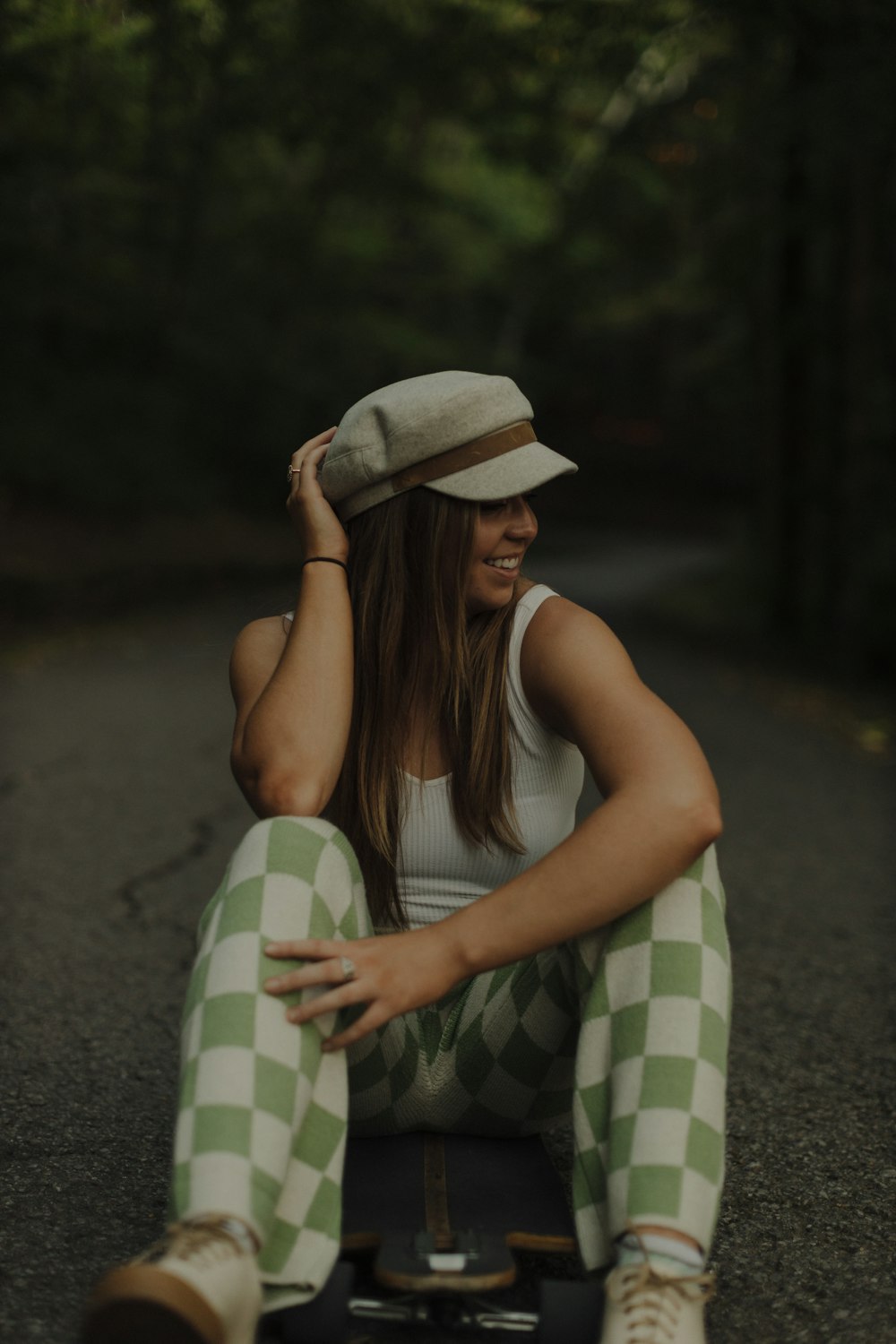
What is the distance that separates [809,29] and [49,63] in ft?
20.1

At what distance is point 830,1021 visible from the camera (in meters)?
3.45

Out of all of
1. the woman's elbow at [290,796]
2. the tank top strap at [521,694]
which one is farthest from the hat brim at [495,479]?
the woman's elbow at [290,796]

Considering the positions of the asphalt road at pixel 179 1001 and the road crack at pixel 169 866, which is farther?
the road crack at pixel 169 866

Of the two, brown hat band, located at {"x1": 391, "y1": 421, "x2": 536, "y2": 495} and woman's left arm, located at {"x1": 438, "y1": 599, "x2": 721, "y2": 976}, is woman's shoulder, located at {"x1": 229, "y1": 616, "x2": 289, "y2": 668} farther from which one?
woman's left arm, located at {"x1": 438, "y1": 599, "x2": 721, "y2": 976}

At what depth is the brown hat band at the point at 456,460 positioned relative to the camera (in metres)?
2.14

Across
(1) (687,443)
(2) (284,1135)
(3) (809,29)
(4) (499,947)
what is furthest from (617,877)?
(1) (687,443)

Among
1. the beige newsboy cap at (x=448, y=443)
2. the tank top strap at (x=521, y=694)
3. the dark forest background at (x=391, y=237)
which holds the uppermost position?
the dark forest background at (x=391, y=237)

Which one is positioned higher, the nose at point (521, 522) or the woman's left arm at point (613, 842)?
the nose at point (521, 522)

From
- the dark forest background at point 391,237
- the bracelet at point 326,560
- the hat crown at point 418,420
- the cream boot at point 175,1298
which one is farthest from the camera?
the dark forest background at point 391,237

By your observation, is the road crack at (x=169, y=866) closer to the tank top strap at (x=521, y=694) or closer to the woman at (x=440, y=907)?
the woman at (x=440, y=907)

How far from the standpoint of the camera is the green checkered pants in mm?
1695

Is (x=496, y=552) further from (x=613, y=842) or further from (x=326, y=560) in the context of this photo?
(x=613, y=842)

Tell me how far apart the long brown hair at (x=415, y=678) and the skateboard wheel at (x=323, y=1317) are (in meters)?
0.59

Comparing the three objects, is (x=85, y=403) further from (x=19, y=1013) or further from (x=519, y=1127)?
(x=519, y=1127)
